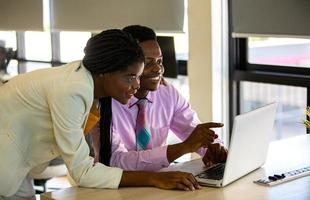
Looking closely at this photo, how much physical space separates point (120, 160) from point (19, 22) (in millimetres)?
3323

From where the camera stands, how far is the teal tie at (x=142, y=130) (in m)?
2.06

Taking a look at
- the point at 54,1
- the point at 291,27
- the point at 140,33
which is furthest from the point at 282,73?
the point at 54,1

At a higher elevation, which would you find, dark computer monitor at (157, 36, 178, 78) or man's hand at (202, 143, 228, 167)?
dark computer monitor at (157, 36, 178, 78)

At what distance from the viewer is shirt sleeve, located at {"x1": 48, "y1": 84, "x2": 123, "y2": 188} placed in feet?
4.89

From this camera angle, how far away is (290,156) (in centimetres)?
204

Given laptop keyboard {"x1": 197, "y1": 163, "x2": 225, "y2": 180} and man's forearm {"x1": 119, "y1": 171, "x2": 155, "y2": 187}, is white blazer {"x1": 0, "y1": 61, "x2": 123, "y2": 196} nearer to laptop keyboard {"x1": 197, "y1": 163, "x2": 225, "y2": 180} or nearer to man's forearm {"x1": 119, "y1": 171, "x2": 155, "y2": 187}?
man's forearm {"x1": 119, "y1": 171, "x2": 155, "y2": 187}

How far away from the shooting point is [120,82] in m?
1.59

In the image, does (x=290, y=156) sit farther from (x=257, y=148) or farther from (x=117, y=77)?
(x=117, y=77)

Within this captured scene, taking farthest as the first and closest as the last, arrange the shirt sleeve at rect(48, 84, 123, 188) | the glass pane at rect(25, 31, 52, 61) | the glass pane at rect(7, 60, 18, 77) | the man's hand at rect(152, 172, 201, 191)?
the glass pane at rect(7, 60, 18, 77) → the glass pane at rect(25, 31, 52, 61) → the man's hand at rect(152, 172, 201, 191) → the shirt sleeve at rect(48, 84, 123, 188)

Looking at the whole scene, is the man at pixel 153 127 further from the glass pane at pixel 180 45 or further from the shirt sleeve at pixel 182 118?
the glass pane at pixel 180 45

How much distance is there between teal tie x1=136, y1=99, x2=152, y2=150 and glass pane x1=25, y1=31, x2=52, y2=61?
298 cm

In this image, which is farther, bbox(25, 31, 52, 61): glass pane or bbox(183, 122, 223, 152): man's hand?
bbox(25, 31, 52, 61): glass pane

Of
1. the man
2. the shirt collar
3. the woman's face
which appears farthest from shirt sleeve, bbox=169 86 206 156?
the woman's face

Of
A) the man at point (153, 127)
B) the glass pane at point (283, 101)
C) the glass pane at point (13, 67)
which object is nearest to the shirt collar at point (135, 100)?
the man at point (153, 127)
